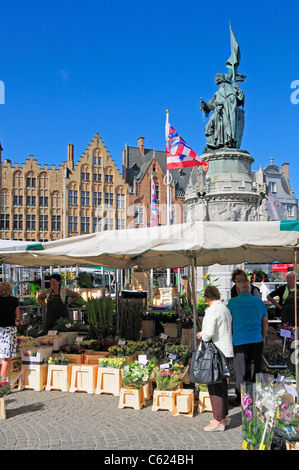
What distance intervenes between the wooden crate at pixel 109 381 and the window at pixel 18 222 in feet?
123

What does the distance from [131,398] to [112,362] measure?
0.74 metres

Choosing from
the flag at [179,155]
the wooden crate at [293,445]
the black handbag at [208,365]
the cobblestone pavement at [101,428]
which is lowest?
the cobblestone pavement at [101,428]

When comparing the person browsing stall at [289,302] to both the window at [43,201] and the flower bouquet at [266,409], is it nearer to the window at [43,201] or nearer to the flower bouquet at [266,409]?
the flower bouquet at [266,409]

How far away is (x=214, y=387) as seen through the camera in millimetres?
4570

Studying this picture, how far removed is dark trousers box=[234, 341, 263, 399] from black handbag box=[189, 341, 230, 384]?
674 millimetres

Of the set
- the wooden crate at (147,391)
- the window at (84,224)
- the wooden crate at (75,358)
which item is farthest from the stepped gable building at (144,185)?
the wooden crate at (147,391)

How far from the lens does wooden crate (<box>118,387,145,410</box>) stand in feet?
17.5

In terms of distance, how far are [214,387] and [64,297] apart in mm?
4288

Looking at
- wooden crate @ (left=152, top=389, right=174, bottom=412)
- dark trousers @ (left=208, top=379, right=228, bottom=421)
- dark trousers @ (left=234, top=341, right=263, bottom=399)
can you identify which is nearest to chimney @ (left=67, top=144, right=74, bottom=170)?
wooden crate @ (left=152, top=389, right=174, bottom=412)

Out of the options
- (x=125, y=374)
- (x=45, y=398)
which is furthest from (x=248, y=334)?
(x=45, y=398)

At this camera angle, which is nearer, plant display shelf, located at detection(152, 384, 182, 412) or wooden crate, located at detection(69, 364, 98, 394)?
plant display shelf, located at detection(152, 384, 182, 412)

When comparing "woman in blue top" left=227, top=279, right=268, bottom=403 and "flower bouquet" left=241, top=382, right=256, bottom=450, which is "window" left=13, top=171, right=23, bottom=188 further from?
"flower bouquet" left=241, top=382, right=256, bottom=450

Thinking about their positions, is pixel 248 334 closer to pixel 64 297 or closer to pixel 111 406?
pixel 111 406

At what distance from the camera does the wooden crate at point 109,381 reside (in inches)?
235
